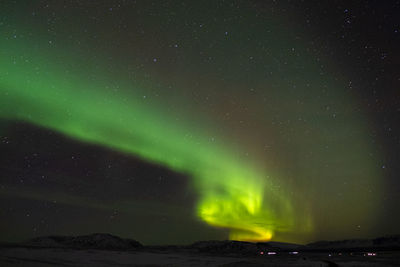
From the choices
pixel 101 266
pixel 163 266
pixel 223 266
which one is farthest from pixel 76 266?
pixel 223 266

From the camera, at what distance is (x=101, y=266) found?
39938 millimetres

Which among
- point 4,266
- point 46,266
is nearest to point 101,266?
point 46,266

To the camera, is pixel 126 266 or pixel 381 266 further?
pixel 381 266

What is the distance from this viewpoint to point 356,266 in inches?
1813

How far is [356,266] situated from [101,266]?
35.6 metres

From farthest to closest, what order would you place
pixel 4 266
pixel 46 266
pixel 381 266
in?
1. pixel 381 266
2. pixel 46 266
3. pixel 4 266

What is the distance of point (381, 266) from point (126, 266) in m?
35.5

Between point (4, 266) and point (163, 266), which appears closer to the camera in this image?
point (4, 266)

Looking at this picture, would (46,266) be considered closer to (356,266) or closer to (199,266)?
(199,266)

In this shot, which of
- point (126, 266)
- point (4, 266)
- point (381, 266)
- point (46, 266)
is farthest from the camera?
point (381, 266)

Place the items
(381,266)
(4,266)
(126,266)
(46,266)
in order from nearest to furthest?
(4,266) < (46,266) < (126,266) < (381,266)

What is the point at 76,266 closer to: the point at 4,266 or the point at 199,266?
the point at 4,266

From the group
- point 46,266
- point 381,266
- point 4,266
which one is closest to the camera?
point 4,266

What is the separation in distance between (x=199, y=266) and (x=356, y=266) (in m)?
22.8
